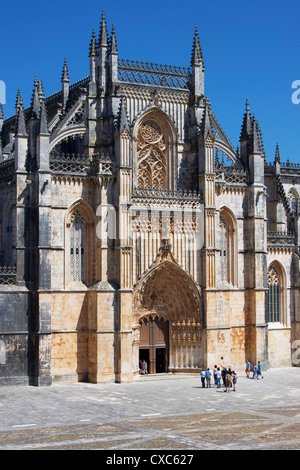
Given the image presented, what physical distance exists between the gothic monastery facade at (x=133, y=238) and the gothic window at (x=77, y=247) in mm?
65

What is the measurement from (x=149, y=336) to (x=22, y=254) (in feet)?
30.9

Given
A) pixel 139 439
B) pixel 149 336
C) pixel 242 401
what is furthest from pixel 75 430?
pixel 149 336

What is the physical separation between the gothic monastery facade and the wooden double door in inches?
2.7

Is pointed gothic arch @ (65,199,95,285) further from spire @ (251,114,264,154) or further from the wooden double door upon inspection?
spire @ (251,114,264,154)

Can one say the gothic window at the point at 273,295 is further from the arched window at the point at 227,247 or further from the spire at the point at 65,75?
the spire at the point at 65,75

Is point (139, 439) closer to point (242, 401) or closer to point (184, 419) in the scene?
point (184, 419)

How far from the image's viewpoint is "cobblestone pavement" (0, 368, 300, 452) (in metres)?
26.5

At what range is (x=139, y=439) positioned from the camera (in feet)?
88.5

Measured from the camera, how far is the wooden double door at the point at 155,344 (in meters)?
45.3

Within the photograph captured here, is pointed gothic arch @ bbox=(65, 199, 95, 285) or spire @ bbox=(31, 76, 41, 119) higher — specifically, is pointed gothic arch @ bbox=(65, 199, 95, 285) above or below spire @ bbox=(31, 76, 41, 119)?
below

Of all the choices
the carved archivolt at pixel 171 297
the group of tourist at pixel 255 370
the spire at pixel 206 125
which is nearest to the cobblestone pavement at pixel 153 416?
the group of tourist at pixel 255 370

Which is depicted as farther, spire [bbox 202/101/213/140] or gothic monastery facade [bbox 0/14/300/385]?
spire [bbox 202/101/213/140]

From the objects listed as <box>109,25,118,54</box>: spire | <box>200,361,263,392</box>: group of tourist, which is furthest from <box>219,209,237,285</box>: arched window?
<box>109,25,118,54</box>: spire

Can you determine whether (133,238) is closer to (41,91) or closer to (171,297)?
(171,297)
